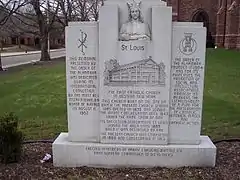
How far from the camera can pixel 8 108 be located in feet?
33.6

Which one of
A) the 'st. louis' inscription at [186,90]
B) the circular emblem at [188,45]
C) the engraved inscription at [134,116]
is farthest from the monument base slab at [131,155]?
the circular emblem at [188,45]

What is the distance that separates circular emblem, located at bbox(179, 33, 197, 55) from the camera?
16.5 feet

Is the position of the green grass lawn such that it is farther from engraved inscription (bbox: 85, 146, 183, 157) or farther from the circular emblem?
the circular emblem

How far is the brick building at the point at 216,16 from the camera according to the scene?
33188mm

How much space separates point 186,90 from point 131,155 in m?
1.18

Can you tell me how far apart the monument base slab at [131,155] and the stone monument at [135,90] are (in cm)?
1

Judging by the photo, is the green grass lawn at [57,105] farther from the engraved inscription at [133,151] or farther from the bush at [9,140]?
the engraved inscription at [133,151]

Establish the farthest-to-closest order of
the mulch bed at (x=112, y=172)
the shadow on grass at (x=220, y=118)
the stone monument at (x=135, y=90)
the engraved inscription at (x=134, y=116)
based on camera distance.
Answer: 1. the shadow on grass at (x=220, y=118)
2. the engraved inscription at (x=134, y=116)
3. the stone monument at (x=135, y=90)
4. the mulch bed at (x=112, y=172)

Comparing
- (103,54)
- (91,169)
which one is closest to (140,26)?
A: (103,54)

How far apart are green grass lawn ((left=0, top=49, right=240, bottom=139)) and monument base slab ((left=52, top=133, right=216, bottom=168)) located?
188 centimetres

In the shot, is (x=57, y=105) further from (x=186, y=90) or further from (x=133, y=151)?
(x=186, y=90)

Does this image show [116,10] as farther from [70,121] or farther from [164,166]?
[164,166]

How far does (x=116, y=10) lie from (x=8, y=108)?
20.5ft

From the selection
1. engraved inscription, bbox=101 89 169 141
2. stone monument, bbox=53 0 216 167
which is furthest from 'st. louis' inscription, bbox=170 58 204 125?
engraved inscription, bbox=101 89 169 141
